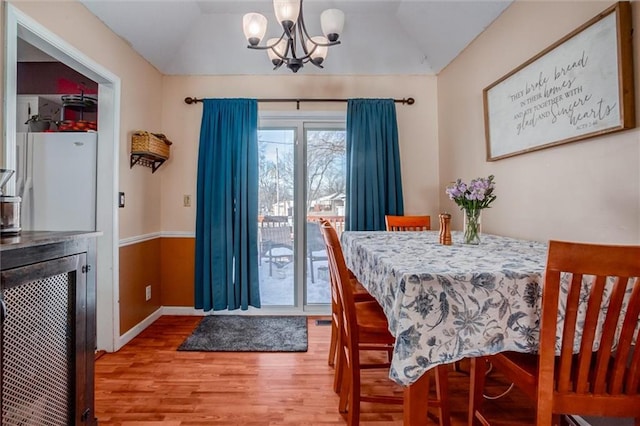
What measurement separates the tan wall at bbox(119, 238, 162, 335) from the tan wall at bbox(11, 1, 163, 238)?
160 mm

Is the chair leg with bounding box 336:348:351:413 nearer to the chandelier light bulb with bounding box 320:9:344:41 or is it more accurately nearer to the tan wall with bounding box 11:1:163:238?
the chandelier light bulb with bounding box 320:9:344:41

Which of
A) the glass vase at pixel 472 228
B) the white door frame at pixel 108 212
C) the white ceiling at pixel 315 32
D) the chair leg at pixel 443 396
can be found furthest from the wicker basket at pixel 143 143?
the chair leg at pixel 443 396

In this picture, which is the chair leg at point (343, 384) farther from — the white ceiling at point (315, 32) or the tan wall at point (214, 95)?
the white ceiling at point (315, 32)

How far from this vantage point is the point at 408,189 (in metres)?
3.05

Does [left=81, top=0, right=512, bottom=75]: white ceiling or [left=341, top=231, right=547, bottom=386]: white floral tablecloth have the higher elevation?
[left=81, top=0, right=512, bottom=75]: white ceiling

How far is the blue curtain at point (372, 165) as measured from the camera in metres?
2.87

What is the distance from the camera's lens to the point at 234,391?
70.9 inches

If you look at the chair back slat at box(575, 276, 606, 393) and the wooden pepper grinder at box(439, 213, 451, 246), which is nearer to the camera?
the chair back slat at box(575, 276, 606, 393)

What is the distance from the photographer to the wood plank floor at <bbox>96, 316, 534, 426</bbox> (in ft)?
5.19

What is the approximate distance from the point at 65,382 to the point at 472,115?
9.48ft

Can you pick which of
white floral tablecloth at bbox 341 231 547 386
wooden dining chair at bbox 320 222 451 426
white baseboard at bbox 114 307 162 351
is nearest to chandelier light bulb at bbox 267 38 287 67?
wooden dining chair at bbox 320 222 451 426

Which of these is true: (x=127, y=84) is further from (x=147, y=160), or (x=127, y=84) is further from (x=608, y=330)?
(x=608, y=330)

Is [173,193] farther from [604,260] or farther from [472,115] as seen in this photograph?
[604,260]

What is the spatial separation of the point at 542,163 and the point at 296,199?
202 cm
